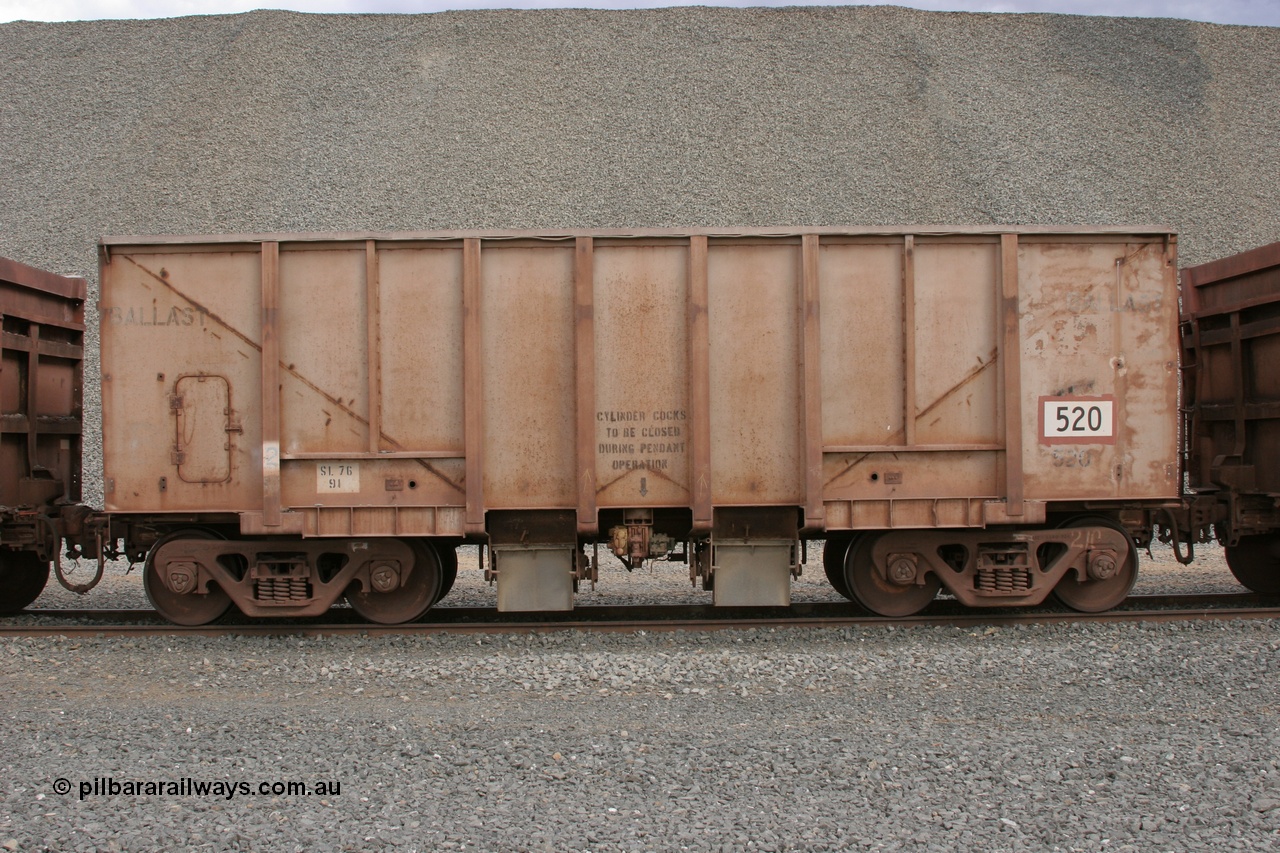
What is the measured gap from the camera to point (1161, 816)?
391cm

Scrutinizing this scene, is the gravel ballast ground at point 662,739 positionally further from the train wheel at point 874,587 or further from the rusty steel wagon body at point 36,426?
the rusty steel wagon body at point 36,426

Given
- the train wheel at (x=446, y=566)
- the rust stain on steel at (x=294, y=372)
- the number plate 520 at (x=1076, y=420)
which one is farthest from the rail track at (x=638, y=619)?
the number plate 520 at (x=1076, y=420)

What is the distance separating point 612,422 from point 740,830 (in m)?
4.10

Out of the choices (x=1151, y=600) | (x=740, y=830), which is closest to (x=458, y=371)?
(x=740, y=830)

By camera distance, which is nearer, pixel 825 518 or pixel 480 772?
pixel 480 772

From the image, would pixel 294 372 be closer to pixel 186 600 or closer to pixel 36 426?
pixel 186 600

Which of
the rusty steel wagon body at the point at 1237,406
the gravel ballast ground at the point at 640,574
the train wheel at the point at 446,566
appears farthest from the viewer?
the rusty steel wagon body at the point at 1237,406

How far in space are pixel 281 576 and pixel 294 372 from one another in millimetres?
1751

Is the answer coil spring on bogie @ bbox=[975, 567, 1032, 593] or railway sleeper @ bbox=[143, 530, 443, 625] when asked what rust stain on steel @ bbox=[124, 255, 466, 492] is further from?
coil spring on bogie @ bbox=[975, 567, 1032, 593]

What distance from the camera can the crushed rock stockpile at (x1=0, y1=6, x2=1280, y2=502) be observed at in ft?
78.8

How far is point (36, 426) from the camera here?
8.42m

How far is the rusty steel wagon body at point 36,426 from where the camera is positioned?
7.98 m

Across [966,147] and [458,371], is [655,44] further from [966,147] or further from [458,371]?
[458,371]

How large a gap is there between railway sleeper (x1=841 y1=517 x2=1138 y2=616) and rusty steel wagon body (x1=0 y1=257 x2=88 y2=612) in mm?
7127
